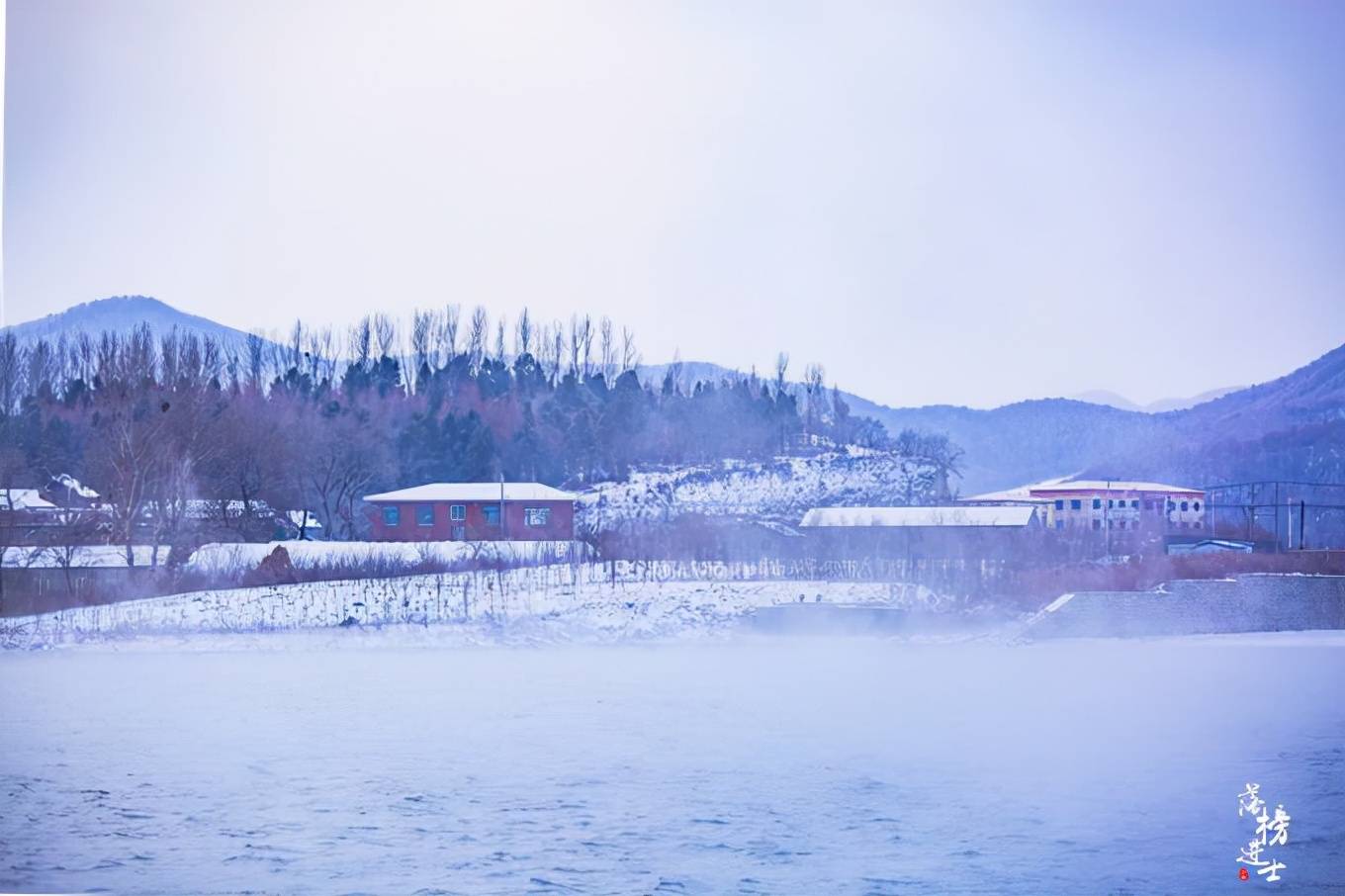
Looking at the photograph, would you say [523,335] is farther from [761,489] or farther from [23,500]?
[23,500]

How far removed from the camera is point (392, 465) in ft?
24.0

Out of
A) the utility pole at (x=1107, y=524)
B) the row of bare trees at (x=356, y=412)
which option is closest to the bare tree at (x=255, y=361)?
the row of bare trees at (x=356, y=412)

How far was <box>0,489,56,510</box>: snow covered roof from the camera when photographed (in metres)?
7.38

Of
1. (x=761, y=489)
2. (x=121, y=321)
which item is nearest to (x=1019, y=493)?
(x=761, y=489)

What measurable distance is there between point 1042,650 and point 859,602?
1.08 meters

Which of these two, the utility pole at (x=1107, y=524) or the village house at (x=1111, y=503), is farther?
the utility pole at (x=1107, y=524)

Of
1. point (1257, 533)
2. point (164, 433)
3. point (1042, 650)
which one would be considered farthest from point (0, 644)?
point (1257, 533)

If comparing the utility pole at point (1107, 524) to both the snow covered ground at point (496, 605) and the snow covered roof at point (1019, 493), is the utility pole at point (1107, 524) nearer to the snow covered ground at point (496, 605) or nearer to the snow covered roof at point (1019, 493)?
the snow covered roof at point (1019, 493)

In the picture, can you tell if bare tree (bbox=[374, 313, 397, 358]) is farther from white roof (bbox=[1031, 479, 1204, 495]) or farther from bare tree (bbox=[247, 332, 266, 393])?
white roof (bbox=[1031, 479, 1204, 495])

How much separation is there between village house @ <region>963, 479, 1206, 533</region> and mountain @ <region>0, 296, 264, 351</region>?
364 cm

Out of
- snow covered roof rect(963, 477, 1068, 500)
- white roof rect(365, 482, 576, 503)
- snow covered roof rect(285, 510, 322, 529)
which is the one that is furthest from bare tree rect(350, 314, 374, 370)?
snow covered roof rect(963, 477, 1068, 500)

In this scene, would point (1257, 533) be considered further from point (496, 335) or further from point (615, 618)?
point (615, 618)

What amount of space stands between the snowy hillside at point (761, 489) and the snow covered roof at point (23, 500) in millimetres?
2890

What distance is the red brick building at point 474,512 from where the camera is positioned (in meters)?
7.15
